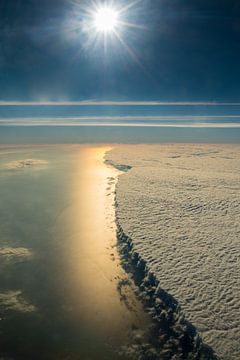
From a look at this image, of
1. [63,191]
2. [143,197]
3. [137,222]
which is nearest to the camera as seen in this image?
[137,222]

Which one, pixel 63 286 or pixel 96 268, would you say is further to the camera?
pixel 96 268

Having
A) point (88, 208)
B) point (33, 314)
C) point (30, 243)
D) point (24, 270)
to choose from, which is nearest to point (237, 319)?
point (33, 314)

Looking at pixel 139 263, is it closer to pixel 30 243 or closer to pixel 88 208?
pixel 30 243

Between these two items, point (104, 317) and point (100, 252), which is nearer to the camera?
point (104, 317)

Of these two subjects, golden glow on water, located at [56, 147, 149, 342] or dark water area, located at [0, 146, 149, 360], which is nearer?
dark water area, located at [0, 146, 149, 360]

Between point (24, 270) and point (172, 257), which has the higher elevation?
point (172, 257)

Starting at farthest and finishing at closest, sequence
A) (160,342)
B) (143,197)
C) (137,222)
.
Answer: (143,197)
(137,222)
(160,342)

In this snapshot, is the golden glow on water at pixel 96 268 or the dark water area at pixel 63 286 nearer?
the dark water area at pixel 63 286

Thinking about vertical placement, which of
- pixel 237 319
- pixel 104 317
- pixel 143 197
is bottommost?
pixel 104 317
